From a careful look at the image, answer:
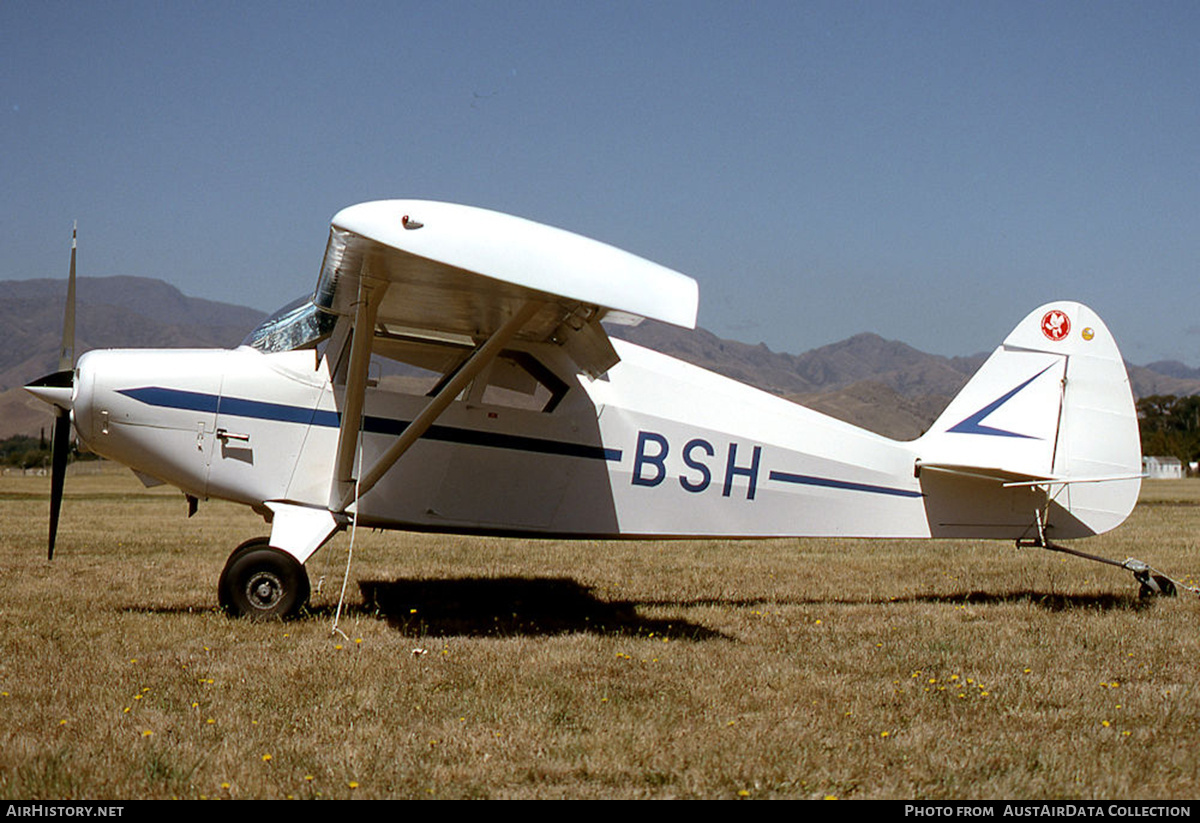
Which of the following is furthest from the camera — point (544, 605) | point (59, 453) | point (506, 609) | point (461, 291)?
point (544, 605)

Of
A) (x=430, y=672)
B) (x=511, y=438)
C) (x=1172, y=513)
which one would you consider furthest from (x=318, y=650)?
(x=1172, y=513)

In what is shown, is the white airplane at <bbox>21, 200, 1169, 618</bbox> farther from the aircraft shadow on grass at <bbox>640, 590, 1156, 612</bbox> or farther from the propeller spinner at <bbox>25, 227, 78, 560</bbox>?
the aircraft shadow on grass at <bbox>640, 590, 1156, 612</bbox>

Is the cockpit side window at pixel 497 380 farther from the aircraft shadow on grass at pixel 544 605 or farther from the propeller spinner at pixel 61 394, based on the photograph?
the propeller spinner at pixel 61 394

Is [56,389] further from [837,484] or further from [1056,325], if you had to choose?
[1056,325]

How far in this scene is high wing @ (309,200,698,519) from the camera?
19.3 ft

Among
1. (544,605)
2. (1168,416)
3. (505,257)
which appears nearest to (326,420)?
(544,605)

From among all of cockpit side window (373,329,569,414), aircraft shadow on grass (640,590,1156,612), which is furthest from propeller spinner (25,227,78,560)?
aircraft shadow on grass (640,590,1156,612)

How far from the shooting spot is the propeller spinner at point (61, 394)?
772 cm

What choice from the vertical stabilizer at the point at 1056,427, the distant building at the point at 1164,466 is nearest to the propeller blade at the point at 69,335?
the vertical stabilizer at the point at 1056,427

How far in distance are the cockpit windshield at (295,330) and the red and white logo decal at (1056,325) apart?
20.6ft

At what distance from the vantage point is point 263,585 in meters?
7.44

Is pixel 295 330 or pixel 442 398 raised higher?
pixel 295 330

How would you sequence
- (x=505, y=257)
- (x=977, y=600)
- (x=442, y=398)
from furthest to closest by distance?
(x=977, y=600), (x=442, y=398), (x=505, y=257)

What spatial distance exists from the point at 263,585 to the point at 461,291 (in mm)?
2654
